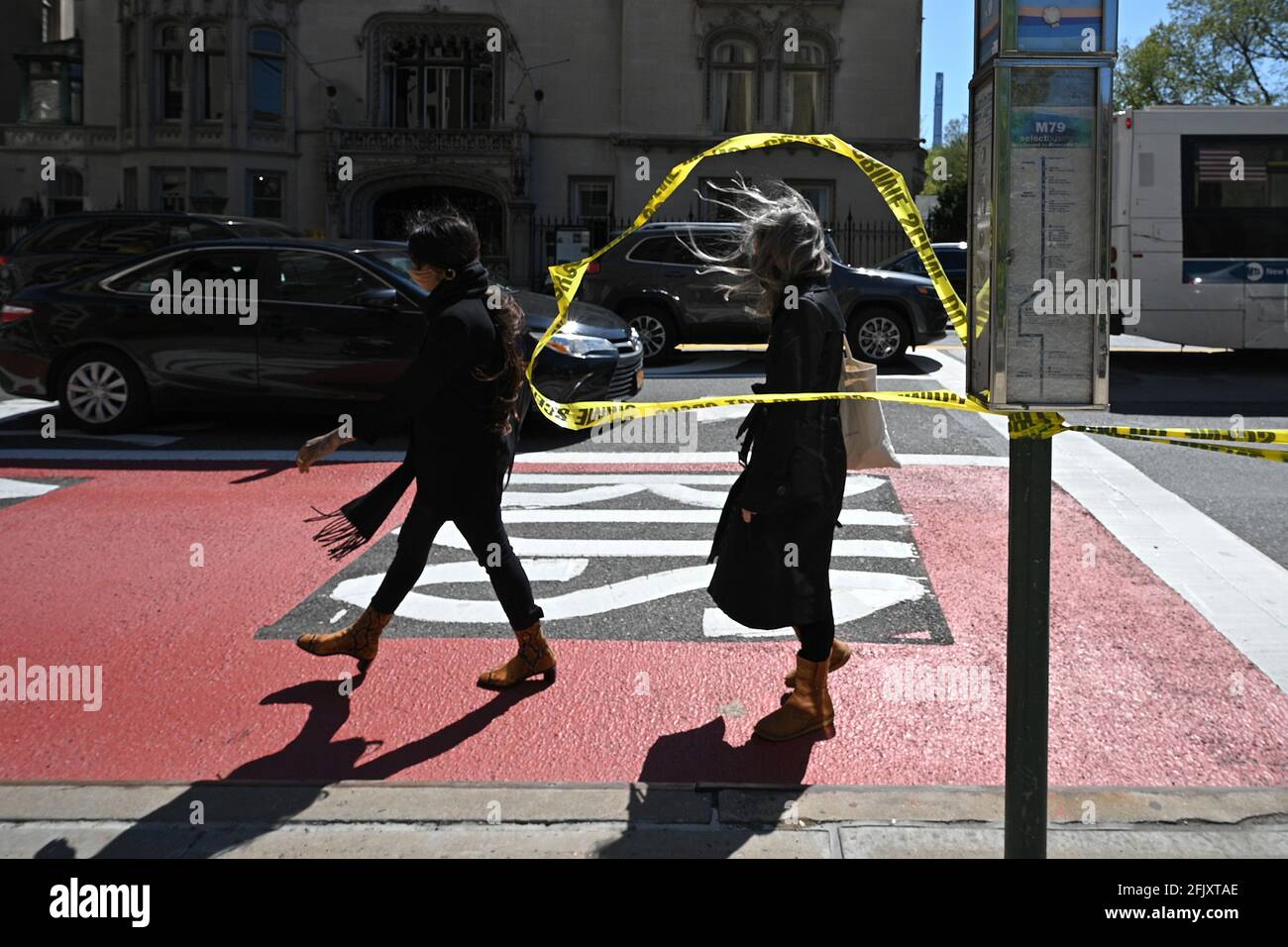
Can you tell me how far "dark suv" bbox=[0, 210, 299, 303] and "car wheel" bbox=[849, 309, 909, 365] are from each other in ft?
22.6

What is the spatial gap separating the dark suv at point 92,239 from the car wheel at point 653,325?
166 inches

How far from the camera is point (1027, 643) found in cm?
306

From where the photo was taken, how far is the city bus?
16000 mm

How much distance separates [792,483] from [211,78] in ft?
104

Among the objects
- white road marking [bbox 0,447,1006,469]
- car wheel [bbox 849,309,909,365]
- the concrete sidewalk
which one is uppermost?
car wheel [bbox 849,309,909,365]

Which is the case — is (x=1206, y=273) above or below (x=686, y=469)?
above

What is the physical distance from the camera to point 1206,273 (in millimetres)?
16031

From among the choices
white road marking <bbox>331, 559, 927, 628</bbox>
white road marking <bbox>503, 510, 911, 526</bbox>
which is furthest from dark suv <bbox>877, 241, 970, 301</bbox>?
white road marking <bbox>331, 559, 927, 628</bbox>

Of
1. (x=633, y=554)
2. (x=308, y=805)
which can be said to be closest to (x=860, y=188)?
(x=633, y=554)

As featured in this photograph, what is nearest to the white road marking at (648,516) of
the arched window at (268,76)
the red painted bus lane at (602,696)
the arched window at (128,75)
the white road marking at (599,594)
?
the red painted bus lane at (602,696)

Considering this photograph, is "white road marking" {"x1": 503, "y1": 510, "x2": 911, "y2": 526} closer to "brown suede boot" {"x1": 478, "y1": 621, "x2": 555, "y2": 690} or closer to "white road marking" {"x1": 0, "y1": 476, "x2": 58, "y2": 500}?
"brown suede boot" {"x1": 478, "y1": 621, "x2": 555, "y2": 690}

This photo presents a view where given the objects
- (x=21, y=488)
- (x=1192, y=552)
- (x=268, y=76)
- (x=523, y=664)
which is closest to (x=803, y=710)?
(x=523, y=664)

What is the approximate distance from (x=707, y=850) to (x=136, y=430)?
893 centimetres
